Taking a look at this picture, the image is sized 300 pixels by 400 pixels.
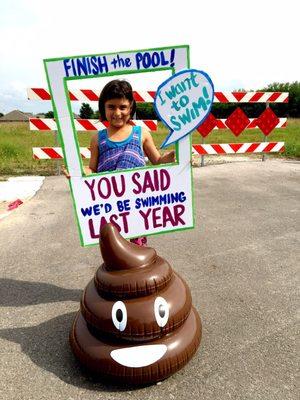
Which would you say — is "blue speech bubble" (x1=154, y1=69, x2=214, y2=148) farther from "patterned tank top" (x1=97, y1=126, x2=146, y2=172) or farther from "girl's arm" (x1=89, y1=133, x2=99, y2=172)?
"girl's arm" (x1=89, y1=133, x2=99, y2=172)

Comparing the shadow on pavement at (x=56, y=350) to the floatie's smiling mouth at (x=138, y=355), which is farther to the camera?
the shadow on pavement at (x=56, y=350)

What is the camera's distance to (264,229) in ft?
15.1

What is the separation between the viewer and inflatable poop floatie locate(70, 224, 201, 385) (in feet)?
6.68

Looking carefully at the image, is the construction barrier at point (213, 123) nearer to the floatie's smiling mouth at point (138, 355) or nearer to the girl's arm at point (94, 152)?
the girl's arm at point (94, 152)

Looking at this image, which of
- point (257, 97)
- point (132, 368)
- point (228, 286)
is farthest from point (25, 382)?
point (257, 97)

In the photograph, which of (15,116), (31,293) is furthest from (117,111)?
(15,116)

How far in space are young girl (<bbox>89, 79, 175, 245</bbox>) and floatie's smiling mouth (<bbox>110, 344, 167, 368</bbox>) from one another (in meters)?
1.19

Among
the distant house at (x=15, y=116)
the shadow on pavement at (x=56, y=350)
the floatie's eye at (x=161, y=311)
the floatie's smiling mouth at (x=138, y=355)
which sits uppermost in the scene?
the floatie's eye at (x=161, y=311)

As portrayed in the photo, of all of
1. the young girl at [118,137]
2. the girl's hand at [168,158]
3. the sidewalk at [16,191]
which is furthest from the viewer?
the sidewalk at [16,191]

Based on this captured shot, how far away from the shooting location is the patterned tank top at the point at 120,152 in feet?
8.48

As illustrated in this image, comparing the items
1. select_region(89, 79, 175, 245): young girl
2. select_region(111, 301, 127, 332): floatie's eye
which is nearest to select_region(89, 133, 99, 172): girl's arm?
select_region(89, 79, 175, 245): young girl

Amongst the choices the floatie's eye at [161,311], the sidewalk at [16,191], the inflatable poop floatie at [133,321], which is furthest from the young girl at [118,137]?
the sidewalk at [16,191]

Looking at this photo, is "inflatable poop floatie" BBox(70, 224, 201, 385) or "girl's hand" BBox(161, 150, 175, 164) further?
"girl's hand" BBox(161, 150, 175, 164)

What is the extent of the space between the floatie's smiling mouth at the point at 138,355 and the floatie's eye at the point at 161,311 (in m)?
0.14
